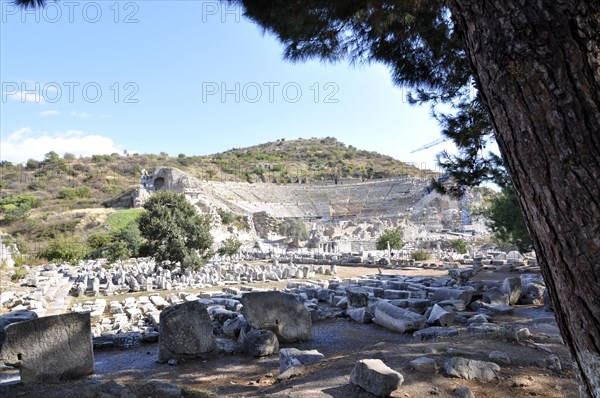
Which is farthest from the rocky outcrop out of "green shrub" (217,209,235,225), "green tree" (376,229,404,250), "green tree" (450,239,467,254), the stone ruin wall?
"green shrub" (217,209,235,225)

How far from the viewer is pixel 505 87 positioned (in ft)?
5.26

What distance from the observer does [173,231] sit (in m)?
15.9

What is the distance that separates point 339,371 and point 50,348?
3656 mm

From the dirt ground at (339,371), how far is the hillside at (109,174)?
25953mm

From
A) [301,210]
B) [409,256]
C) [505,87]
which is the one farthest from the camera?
[301,210]

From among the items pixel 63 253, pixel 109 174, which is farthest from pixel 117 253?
pixel 109 174

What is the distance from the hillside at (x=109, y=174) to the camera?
36.9 meters

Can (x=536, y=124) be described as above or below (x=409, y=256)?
above

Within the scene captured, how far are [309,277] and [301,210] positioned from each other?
3695 centimetres

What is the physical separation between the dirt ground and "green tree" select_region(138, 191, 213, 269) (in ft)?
29.4

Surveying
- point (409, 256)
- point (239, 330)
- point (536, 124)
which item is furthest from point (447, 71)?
point (409, 256)

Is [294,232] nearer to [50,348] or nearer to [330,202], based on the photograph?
[330,202]

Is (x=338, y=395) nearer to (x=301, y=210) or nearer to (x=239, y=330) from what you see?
(x=239, y=330)

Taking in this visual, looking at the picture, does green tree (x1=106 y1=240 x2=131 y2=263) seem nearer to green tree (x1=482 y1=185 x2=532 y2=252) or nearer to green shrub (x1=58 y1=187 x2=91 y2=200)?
green tree (x1=482 y1=185 x2=532 y2=252)
